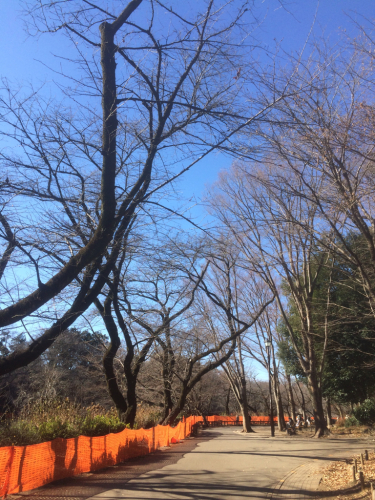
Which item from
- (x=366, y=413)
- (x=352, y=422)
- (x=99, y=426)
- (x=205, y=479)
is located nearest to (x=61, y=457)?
(x=99, y=426)

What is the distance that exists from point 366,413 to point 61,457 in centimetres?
2050

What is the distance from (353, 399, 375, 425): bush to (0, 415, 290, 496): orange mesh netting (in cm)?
1497

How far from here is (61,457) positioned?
28.4 feet

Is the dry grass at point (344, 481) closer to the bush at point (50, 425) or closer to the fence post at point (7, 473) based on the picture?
the fence post at point (7, 473)

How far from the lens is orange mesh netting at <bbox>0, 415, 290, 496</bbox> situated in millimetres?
7020

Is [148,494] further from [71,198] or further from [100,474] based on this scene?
[71,198]

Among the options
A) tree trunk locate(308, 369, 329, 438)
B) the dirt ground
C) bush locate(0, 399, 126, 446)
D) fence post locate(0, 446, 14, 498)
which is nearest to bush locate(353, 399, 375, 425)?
tree trunk locate(308, 369, 329, 438)

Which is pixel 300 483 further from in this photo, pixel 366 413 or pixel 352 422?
pixel 352 422

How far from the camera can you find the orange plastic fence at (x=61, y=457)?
23.0 feet

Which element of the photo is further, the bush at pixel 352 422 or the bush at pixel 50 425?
the bush at pixel 352 422

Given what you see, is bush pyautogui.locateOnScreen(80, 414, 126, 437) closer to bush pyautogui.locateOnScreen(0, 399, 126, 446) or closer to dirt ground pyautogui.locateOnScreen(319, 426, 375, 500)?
bush pyautogui.locateOnScreen(0, 399, 126, 446)

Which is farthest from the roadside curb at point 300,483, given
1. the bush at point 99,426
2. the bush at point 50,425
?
the bush at point 99,426

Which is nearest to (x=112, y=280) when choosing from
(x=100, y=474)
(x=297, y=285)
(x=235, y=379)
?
(x=100, y=474)

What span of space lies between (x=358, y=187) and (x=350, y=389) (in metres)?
18.4
